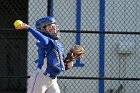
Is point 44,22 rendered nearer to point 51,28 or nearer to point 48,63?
point 51,28

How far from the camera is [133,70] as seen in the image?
862cm

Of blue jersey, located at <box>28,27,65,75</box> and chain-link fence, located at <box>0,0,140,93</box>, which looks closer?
blue jersey, located at <box>28,27,65,75</box>

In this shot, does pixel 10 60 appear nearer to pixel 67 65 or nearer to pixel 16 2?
pixel 16 2

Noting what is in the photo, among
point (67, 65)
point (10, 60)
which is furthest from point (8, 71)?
point (67, 65)

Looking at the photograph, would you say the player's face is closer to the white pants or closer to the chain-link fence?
the white pants

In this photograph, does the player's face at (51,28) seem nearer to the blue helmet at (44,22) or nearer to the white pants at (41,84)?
the blue helmet at (44,22)

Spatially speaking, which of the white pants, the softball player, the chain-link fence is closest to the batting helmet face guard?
the softball player

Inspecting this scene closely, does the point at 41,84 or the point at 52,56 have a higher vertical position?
the point at 52,56

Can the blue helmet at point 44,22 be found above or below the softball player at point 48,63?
above

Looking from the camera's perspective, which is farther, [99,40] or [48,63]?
[99,40]

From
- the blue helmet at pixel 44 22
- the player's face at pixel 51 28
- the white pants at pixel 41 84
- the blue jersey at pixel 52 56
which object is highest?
the blue helmet at pixel 44 22

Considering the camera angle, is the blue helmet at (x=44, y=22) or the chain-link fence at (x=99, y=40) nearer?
the blue helmet at (x=44, y=22)

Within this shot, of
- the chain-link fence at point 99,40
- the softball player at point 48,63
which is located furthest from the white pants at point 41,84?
the chain-link fence at point 99,40

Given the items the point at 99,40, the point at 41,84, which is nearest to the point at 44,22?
the point at 41,84
